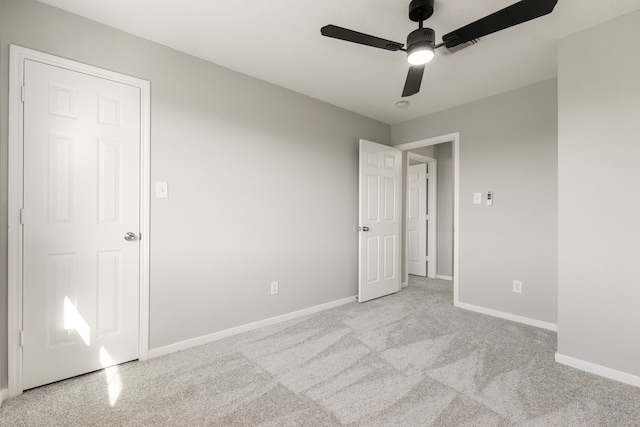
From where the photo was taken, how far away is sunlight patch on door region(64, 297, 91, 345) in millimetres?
1889

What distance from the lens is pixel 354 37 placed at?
1.69m

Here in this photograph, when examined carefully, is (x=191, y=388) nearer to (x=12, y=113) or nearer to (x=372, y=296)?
(x=12, y=113)

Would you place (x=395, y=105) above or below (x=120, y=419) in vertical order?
above

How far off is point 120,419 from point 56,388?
65 centimetres

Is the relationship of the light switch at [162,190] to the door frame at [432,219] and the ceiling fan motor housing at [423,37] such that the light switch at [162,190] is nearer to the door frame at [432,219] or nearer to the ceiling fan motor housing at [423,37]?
the ceiling fan motor housing at [423,37]

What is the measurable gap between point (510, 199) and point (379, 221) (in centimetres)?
146

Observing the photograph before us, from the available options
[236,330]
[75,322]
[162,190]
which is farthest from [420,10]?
[75,322]

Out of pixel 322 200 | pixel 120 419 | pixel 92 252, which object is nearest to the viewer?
pixel 120 419

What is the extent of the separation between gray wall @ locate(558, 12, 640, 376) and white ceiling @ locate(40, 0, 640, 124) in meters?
0.24

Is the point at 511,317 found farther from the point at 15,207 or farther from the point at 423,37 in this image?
the point at 15,207

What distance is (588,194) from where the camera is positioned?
2.00 m

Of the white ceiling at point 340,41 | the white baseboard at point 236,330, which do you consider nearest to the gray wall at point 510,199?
the white ceiling at point 340,41

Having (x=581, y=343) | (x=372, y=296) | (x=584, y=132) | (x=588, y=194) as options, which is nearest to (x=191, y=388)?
(x=372, y=296)

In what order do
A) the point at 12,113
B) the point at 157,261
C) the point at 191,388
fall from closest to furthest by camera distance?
1. the point at 12,113
2. the point at 191,388
3. the point at 157,261
